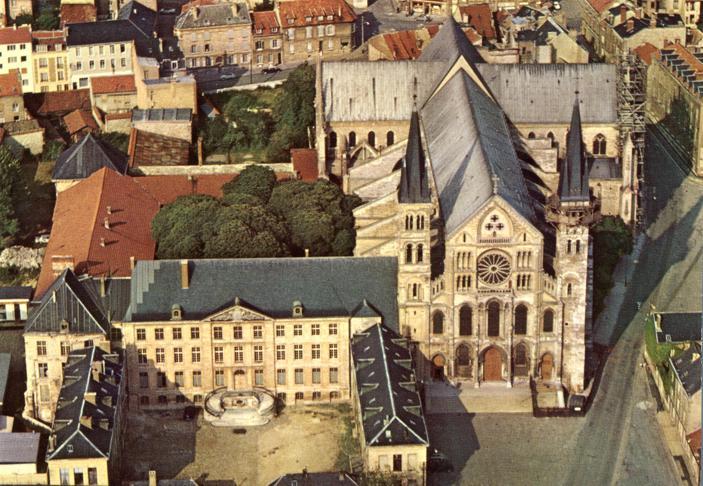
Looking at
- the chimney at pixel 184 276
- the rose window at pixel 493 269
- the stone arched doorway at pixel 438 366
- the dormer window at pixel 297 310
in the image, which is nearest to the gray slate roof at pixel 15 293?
the chimney at pixel 184 276

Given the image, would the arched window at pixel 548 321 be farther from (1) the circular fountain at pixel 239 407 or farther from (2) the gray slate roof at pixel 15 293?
(2) the gray slate roof at pixel 15 293

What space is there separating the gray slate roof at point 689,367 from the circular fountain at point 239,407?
37333mm

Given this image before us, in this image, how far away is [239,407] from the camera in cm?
17212

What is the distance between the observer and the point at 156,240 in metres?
194

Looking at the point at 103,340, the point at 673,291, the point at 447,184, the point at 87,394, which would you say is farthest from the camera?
the point at 673,291

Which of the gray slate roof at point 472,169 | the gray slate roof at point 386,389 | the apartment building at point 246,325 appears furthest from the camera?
the gray slate roof at point 472,169

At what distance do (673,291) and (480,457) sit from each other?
42.0 m

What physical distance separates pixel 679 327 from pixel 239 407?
42725 millimetres

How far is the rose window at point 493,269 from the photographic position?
564 ft

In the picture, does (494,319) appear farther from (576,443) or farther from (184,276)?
(184,276)

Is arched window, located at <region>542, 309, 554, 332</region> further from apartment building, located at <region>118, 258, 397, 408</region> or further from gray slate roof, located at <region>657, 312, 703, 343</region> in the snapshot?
apartment building, located at <region>118, 258, 397, 408</region>

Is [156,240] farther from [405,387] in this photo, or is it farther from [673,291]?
[673,291]

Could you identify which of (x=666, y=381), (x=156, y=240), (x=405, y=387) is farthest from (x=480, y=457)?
(x=156, y=240)

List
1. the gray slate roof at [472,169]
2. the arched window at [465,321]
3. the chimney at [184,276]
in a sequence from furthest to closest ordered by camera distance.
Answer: the gray slate roof at [472,169], the arched window at [465,321], the chimney at [184,276]
